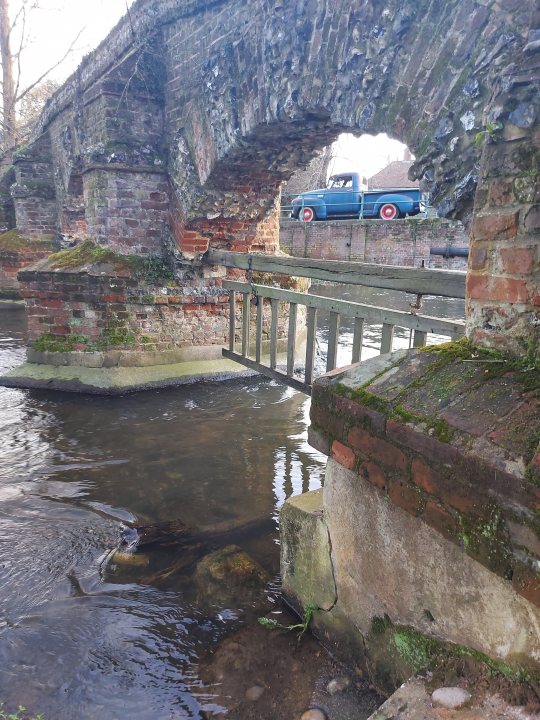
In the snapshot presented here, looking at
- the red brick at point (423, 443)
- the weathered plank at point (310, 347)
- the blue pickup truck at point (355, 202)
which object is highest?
the blue pickup truck at point (355, 202)

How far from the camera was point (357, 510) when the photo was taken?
2.05 meters

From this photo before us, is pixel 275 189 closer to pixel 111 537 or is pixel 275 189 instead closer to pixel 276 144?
pixel 276 144

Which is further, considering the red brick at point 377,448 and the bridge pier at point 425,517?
the red brick at point 377,448

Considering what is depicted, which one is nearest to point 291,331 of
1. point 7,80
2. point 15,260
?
point 15,260

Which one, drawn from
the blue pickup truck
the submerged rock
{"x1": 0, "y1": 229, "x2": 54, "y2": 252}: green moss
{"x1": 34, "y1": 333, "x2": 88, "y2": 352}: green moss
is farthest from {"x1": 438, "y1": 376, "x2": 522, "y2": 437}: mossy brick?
the blue pickup truck

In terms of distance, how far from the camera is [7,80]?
58.1 ft

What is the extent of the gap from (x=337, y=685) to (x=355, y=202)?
18.4 meters

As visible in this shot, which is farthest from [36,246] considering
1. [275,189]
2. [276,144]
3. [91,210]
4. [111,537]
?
[111,537]

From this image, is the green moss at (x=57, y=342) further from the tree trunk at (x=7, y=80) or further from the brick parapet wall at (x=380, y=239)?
the tree trunk at (x=7, y=80)

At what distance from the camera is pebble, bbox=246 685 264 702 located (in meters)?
2.11

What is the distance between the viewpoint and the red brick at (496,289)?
1.72 meters

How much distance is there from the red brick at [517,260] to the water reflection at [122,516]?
2.05m

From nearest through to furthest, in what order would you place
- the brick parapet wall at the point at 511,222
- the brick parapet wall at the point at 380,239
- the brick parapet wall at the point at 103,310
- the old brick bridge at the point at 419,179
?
the old brick bridge at the point at 419,179
the brick parapet wall at the point at 511,222
the brick parapet wall at the point at 103,310
the brick parapet wall at the point at 380,239

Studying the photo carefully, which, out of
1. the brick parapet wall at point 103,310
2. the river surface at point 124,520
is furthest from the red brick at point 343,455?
the brick parapet wall at point 103,310
